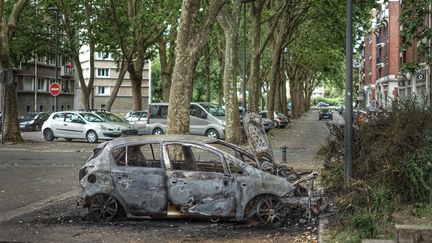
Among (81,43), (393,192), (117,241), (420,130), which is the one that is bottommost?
(117,241)

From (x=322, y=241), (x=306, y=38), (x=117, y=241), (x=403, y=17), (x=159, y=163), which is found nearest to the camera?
(x=322, y=241)

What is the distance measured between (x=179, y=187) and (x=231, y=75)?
14.1 meters

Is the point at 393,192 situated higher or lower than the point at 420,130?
lower

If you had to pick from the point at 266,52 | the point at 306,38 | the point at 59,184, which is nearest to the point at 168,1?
the point at 59,184

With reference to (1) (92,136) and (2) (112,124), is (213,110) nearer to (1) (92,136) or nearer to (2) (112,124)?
(2) (112,124)

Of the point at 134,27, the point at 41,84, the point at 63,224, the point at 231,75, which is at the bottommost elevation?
the point at 63,224

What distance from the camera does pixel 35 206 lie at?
1021cm

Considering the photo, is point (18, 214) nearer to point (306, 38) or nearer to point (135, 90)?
point (135, 90)

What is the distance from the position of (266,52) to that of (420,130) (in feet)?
138

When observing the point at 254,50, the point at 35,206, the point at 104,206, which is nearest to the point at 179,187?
the point at 104,206

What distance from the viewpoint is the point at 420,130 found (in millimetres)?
8703

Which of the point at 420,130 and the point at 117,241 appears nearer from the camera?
the point at 117,241

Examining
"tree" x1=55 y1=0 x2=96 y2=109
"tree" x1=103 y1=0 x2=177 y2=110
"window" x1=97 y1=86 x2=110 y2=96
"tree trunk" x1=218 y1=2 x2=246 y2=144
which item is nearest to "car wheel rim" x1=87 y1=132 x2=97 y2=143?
"tree" x1=103 y1=0 x2=177 y2=110

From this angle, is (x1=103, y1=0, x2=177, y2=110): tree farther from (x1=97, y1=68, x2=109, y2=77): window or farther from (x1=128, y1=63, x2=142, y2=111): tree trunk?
(x1=97, y1=68, x2=109, y2=77): window
